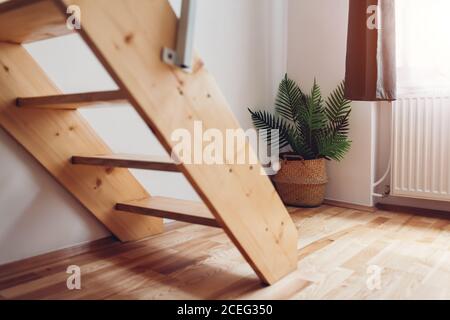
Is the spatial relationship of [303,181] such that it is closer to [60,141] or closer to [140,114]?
[60,141]

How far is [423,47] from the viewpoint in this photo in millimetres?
2100

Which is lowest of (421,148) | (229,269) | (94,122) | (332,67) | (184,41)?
(229,269)

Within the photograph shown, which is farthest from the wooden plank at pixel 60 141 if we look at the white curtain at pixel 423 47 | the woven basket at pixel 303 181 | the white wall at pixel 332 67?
the white curtain at pixel 423 47

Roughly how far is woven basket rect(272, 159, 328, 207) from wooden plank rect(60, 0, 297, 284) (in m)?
1.06

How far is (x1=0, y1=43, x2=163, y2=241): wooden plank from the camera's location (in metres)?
1.26

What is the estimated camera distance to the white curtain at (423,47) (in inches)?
80.2

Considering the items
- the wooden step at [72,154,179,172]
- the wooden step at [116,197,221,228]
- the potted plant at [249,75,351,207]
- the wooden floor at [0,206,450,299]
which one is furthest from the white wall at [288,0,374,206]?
the wooden step at [72,154,179,172]

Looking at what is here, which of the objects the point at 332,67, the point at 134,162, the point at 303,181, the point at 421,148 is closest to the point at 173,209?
the point at 134,162

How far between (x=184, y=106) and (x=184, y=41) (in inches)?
6.3

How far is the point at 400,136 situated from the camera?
2199 mm

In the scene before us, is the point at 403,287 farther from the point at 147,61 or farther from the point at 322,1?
the point at 322,1

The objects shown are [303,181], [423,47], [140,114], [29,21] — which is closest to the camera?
[140,114]
